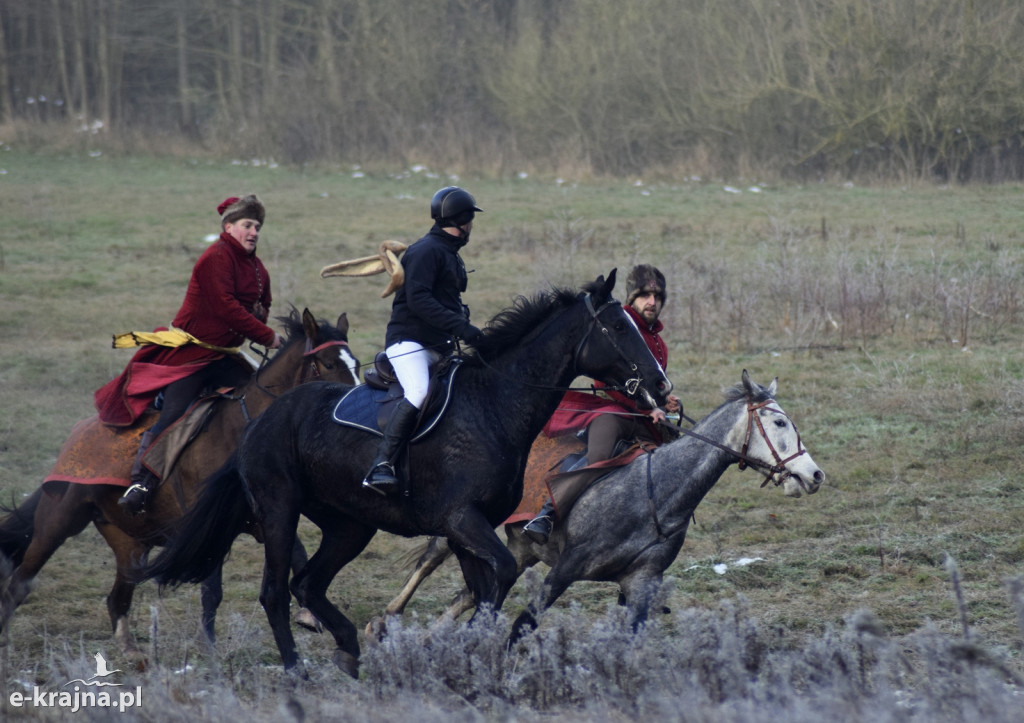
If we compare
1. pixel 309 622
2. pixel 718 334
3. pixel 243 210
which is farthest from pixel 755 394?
pixel 718 334

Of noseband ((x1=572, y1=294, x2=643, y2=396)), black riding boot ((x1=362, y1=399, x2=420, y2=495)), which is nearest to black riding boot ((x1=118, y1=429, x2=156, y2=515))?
black riding boot ((x1=362, y1=399, x2=420, y2=495))

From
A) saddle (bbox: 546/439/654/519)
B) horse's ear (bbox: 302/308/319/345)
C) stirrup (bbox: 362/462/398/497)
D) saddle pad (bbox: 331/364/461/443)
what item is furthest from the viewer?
horse's ear (bbox: 302/308/319/345)

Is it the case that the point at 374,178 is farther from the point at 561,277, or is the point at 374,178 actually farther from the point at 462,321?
the point at 462,321

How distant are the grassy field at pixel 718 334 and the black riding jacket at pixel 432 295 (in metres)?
0.52

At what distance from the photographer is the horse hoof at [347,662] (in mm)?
5855

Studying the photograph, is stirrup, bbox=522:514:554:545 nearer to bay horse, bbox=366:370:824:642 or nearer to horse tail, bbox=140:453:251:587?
bay horse, bbox=366:370:824:642

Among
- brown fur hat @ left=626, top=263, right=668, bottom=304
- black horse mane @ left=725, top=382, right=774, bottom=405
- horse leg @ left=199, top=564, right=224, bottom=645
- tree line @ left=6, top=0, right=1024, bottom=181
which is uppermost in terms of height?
tree line @ left=6, top=0, right=1024, bottom=181

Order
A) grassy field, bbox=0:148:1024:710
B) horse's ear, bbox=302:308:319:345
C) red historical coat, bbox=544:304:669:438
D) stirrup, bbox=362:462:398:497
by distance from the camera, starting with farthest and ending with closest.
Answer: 1. grassy field, bbox=0:148:1024:710
2. horse's ear, bbox=302:308:319:345
3. red historical coat, bbox=544:304:669:438
4. stirrup, bbox=362:462:398:497

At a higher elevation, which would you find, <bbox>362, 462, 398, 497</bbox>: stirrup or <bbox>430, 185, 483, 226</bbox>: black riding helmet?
<bbox>430, 185, 483, 226</bbox>: black riding helmet

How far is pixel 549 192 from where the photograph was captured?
2350 cm

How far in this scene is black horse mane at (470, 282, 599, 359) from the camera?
5797 millimetres

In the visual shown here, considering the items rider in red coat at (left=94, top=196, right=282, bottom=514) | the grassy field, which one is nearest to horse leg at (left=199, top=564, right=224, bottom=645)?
the grassy field

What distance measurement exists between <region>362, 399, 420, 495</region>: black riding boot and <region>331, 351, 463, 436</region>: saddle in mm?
59

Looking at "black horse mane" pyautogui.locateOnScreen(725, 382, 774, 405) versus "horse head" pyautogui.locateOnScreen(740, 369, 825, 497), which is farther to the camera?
"black horse mane" pyautogui.locateOnScreen(725, 382, 774, 405)
